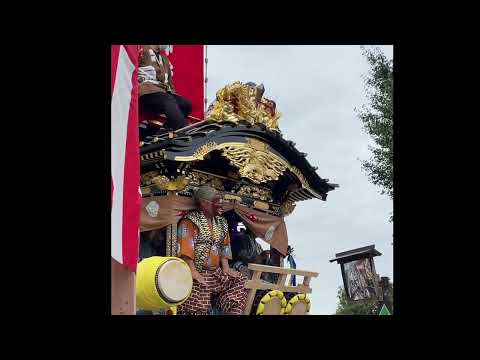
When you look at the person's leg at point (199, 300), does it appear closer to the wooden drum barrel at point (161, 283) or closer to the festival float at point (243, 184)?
the festival float at point (243, 184)

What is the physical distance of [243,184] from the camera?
12312 millimetres

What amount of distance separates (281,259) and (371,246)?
7.00ft

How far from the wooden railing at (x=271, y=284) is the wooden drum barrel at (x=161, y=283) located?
7.01 ft

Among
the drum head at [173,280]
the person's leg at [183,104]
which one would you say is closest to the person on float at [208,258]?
the person's leg at [183,104]

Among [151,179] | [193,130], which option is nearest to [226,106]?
[193,130]

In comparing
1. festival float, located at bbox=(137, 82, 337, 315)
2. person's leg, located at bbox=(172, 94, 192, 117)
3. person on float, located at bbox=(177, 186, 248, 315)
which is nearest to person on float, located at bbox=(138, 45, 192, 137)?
person's leg, located at bbox=(172, 94, 192, 117)

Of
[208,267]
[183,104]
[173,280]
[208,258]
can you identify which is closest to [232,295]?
[208,267]

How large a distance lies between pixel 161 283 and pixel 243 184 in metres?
4.31

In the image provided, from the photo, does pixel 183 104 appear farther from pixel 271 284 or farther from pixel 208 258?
pixel 271 284

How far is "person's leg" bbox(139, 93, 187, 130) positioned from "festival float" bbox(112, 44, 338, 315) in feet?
0.62

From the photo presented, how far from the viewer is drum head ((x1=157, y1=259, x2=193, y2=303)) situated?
8239mm

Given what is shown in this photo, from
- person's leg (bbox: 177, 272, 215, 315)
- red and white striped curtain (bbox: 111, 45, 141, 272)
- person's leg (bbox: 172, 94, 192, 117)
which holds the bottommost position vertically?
person's leg (bbox: 177, 272, 215, 315)

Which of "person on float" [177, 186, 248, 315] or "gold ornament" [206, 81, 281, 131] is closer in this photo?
"person on float" [177, 186, 248, 315]

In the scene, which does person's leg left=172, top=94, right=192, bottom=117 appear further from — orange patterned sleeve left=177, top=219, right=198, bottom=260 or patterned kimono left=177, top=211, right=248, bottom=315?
orange patterned sleeve left=177, top=219, right=198, bottom=260
